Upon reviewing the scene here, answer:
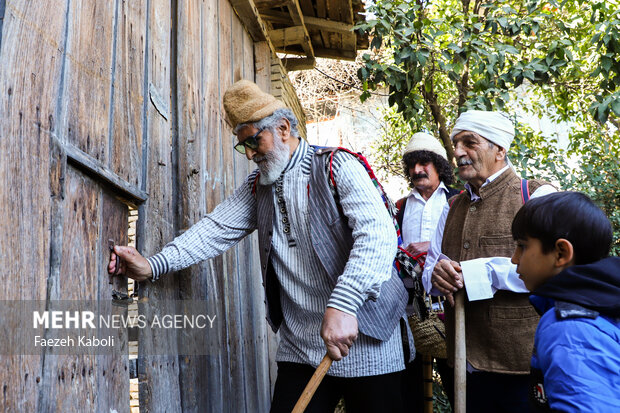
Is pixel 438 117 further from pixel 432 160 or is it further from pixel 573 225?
pixel 573 225

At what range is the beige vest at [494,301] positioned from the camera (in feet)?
8.46

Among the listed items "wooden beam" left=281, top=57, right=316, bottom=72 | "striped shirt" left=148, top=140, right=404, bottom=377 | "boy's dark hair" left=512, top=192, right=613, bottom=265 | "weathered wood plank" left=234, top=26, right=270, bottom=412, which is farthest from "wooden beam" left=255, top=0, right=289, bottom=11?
"boy's dark hair" left=512, top=192, right=613, bottom=265

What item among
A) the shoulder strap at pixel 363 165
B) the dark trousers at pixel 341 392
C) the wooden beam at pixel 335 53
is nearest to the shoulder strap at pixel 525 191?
the shoulder strap at pixel 363 165

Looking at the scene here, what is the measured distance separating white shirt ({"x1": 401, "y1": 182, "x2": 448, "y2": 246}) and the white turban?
117cm

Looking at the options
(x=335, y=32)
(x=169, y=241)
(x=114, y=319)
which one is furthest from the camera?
(x=335, y=32)

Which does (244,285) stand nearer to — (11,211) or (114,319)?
(114,319)

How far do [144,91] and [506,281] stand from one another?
5.76 feet

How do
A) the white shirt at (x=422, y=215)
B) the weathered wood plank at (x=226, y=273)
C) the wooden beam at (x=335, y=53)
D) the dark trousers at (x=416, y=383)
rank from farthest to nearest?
1. the wooden beam at (x=335, y=53)
2. the white shirt at (x=422, y=215)
3. the dark trousers at (x=416, y=383)
4. the weathered wood plank at (x=226, y=273)

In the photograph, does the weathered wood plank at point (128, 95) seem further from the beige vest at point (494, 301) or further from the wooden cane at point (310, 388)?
the beige vest at point (494, 301)

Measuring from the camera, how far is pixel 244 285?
3828 mm

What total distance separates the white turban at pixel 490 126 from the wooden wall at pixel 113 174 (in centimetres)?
141

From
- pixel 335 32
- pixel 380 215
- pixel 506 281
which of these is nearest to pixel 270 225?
pixel 380 215

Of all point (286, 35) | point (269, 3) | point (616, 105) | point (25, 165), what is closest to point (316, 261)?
point (25, 165)

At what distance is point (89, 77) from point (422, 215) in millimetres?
2608
